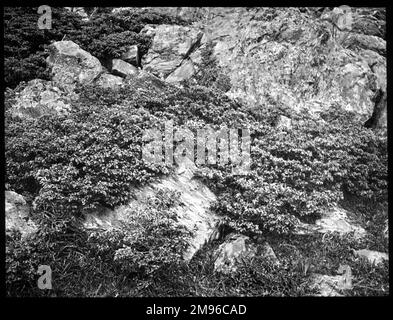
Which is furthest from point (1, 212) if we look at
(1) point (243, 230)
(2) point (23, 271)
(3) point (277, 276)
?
(3) point (277, 276)

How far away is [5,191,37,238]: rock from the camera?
5934 millimetres

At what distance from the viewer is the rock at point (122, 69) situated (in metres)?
8.29

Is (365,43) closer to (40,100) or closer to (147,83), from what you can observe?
(147,83)

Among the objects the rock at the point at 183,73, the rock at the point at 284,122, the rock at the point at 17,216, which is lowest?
the rock at the point at 17,216

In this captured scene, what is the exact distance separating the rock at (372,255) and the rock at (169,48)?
507 centimetres

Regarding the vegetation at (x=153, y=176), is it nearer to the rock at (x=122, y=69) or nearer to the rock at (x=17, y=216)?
the rock at (x=17, y=216)

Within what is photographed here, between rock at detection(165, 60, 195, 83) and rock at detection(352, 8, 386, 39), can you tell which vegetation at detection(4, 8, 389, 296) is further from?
rock at detection(352, 8, 386, 39)

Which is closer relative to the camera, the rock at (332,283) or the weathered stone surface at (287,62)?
the rock at (332,283)

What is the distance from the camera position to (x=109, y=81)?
8055 millimetres

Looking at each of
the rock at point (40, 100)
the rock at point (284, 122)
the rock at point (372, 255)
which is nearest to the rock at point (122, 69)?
the rock at point (40, 100)

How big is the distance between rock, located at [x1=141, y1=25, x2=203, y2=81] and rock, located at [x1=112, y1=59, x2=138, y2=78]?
395 millimetres

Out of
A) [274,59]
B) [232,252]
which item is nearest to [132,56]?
[274,59]

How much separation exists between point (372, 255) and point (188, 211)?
328cm

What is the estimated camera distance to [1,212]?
6.01m
